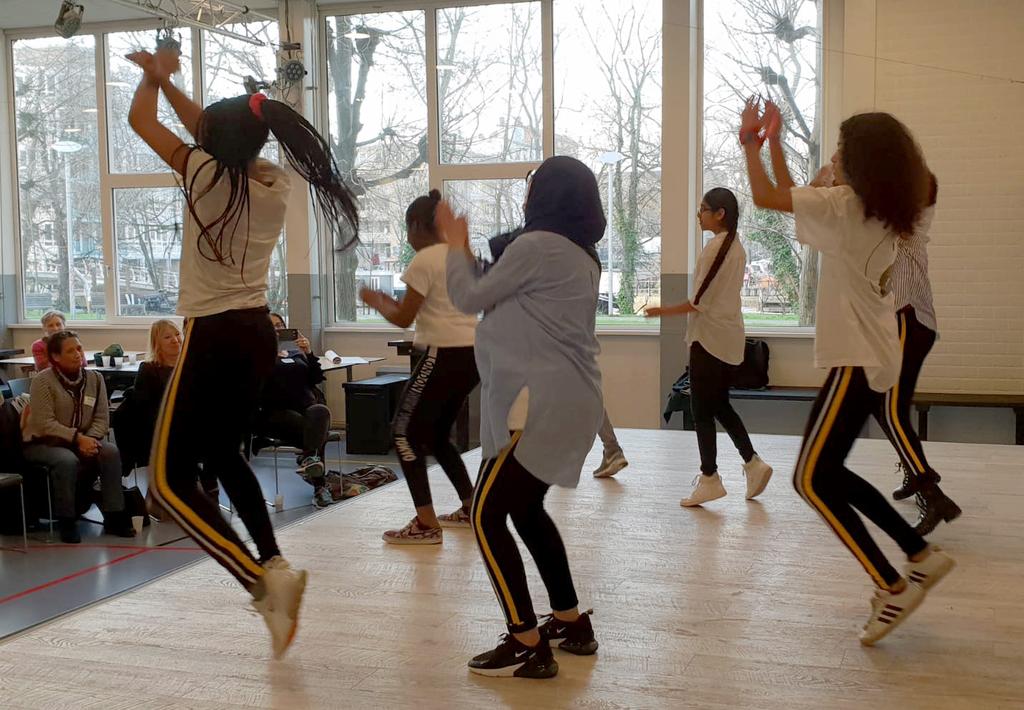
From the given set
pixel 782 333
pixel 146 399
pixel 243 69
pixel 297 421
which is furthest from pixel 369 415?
pixel 243 69

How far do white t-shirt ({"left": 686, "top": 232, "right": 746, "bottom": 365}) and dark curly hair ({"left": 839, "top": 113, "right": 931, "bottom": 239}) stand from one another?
162cm

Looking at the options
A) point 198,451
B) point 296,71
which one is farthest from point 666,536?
point 296,71

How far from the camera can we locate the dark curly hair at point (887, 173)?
96.9 inches

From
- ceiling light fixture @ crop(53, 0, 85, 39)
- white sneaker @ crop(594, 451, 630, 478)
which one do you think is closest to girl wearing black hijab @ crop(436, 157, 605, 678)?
white sneaker @ crop(594, 451, 630, 478)

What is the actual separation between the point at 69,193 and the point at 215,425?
9.02 m

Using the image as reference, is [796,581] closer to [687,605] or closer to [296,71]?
[687,605]

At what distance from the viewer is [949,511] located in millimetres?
3684

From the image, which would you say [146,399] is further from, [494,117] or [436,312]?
[494,117]

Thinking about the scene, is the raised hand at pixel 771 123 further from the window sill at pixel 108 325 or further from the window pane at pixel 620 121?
the window sill at pixel 108 325

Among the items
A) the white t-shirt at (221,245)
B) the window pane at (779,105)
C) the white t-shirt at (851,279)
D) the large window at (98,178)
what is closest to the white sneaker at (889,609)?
the white t-shirt at (851,279)

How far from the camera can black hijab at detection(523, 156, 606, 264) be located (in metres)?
2.29

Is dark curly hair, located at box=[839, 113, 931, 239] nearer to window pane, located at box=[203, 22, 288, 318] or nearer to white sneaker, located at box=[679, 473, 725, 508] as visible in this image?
white sneaker, located at box=[679, 473, 725, 508]

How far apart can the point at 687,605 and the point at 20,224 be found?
976cm

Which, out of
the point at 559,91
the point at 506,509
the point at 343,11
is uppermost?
the point at 343,11
